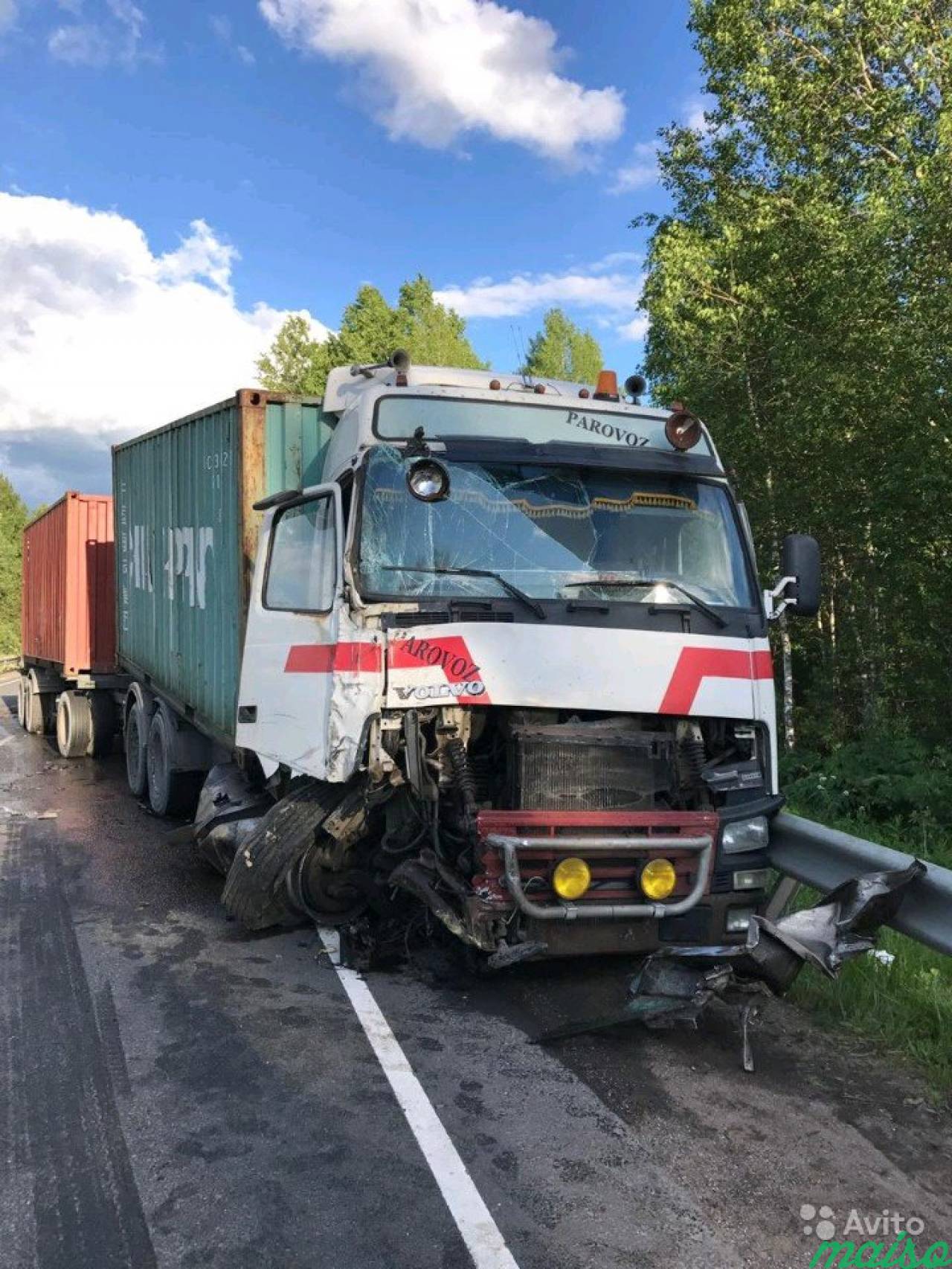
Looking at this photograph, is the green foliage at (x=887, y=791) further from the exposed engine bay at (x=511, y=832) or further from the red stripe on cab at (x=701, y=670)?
the exposed engine bay at (x=511, y=832)

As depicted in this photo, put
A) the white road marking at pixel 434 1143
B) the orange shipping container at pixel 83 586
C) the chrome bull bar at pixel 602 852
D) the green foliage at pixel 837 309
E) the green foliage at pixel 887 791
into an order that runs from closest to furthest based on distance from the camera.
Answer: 1. the white road marking at pixel 434 1143
2. the chrome bull bar at pixel 602 852
3. the green foliage at pixel 887 791
4. the green foliage at pixel 837 309
5. the orange shipping container at pixel 83 586

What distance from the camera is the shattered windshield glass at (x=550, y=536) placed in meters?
4.59

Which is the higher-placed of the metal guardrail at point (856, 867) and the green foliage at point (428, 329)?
the green foliage at point (428, 329)

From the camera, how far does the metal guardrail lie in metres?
3.71

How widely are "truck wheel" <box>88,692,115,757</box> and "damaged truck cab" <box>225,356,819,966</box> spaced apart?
25.1ft

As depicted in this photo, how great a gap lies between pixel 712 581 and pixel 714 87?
14008 mm

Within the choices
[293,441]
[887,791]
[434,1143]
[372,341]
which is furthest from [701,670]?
[372,341]

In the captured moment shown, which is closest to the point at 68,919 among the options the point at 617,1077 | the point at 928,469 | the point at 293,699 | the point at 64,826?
the point at 293,699

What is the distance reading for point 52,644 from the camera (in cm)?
1263

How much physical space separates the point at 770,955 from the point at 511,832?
1.16m

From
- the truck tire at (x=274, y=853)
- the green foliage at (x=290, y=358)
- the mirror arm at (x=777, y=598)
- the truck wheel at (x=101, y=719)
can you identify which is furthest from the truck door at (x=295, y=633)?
the green foliage at (x=290, y=358)

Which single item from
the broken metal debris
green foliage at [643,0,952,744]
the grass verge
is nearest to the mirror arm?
the broken metal debris

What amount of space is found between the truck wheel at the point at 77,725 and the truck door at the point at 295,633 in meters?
6.94

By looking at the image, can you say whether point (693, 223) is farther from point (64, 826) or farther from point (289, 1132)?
point (289, 1132)
